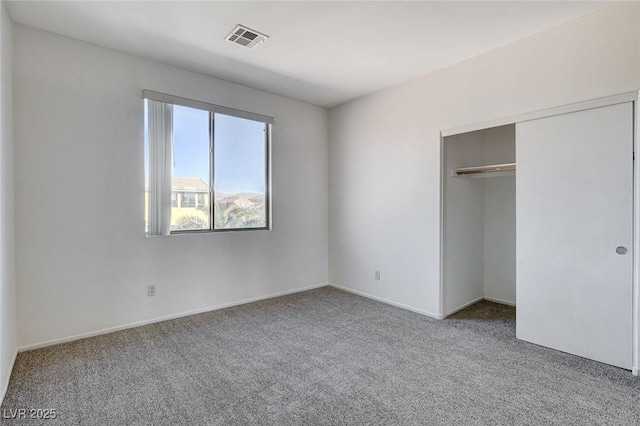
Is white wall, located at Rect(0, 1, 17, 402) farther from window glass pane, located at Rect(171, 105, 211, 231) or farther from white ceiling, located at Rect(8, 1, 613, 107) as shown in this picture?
window glass pane, located at Rect(171, 105, 211, 231)

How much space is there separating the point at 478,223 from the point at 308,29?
321 cm

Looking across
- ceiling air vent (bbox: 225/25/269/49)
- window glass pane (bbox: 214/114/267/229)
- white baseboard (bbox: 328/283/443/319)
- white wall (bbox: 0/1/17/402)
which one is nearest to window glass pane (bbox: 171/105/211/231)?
window glass pane (bbox: 214/114/267/229)

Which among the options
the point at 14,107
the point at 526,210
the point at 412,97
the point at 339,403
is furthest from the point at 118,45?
the point at 526,210

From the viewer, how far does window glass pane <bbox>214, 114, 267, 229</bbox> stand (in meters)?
3.94

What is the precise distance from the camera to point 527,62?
2859 mm

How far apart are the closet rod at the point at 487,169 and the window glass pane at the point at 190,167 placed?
122 inches

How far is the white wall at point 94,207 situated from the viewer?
2730mm

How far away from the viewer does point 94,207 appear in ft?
9.93

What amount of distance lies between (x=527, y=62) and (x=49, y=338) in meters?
5.01

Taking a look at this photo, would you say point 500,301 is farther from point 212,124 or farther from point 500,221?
point 212,124

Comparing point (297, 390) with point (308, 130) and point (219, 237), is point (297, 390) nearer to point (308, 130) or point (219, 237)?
point (219, 237)

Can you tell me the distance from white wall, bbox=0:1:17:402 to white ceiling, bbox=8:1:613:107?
1.43 feet
